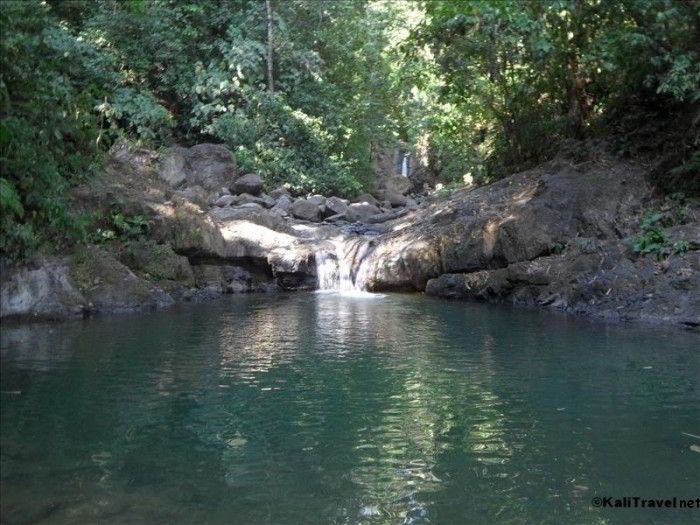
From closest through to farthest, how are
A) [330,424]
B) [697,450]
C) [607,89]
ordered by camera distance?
[697,450]
[330,424]
[607,89]

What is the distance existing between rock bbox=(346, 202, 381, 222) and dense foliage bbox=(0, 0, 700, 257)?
154 cm

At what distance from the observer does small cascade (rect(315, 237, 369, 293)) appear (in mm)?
17891

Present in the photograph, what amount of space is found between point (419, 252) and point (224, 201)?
731 centimetres

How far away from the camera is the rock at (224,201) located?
2134cm

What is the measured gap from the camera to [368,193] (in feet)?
92.8

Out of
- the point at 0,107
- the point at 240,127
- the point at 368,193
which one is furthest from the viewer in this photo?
the point at 368,193

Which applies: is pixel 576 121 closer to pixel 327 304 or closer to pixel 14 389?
pixel 327 304

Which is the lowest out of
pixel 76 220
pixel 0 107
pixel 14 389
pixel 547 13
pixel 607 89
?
pixel 14 389

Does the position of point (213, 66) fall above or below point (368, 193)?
above

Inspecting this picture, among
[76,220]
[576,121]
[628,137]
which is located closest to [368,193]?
[576,121]

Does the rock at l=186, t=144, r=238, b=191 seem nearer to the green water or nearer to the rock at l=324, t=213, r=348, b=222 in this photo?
the rock at l=324, t=213, r=348, b=222

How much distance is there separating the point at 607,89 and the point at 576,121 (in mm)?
1205

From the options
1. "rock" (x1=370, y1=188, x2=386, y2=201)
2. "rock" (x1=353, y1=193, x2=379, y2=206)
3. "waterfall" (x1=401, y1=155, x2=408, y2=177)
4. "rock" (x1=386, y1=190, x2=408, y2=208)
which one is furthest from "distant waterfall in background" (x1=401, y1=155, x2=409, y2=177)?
"rock" (x1=353, y1=193, x2=379, y2=206)

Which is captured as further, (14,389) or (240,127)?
(240,127)
